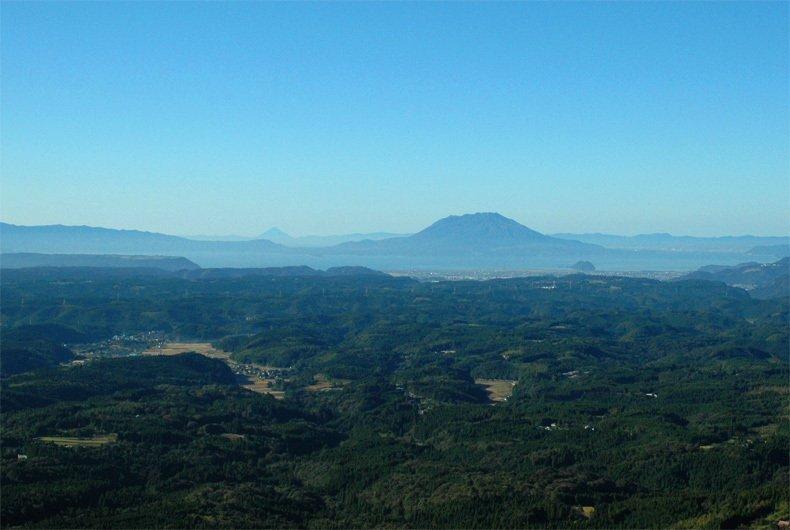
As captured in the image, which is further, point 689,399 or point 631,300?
point 631,300

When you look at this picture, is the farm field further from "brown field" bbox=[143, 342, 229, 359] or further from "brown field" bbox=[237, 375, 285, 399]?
"brown field" bbox=[143, 342, 229, 359]

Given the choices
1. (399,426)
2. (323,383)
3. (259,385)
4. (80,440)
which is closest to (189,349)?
(259,385)

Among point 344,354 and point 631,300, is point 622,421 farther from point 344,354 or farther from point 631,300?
point 631,300

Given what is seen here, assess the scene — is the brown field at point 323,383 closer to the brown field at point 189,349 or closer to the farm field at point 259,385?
the farm field at point 259,385

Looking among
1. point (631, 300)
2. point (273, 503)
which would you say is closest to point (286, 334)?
point (273, 503)

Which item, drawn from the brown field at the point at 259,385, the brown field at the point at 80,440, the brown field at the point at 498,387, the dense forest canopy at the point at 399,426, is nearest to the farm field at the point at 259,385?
the brown field at the point at 259,385

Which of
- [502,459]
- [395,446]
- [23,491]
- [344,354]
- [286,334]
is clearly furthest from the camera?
[286,334]
